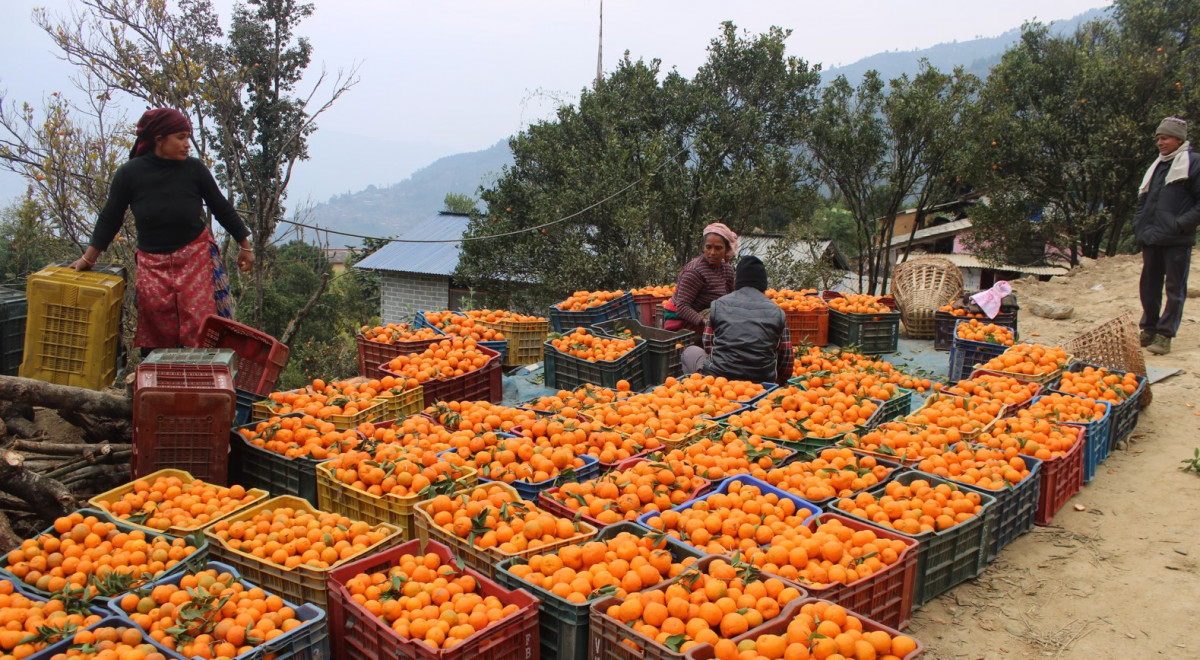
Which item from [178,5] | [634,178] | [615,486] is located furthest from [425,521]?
[178,5]

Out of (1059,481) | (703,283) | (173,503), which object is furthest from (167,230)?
(1059,481)

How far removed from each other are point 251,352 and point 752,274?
403 cm

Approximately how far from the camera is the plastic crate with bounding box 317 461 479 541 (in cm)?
411

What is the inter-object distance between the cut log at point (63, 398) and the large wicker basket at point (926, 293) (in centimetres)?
915

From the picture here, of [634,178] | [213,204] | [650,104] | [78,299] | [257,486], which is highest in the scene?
[650,104]

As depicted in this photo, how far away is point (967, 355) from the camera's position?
322 inches

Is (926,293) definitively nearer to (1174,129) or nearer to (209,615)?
(1174,129)

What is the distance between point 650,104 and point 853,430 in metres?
16.5

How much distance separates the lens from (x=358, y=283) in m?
38.7

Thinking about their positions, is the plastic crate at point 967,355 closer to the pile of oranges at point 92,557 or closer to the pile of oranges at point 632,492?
the pile of oranges at point 632,492

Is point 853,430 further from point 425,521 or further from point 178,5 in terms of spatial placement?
point 178,5

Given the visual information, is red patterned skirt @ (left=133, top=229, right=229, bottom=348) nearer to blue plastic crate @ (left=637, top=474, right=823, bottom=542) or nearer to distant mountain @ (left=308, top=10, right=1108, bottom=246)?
blue plastic crate @ (left=637, top=474, right=823, bottom=542)

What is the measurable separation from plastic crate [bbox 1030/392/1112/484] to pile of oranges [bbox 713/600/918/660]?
355 centimetres

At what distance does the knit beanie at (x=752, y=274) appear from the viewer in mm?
6836
